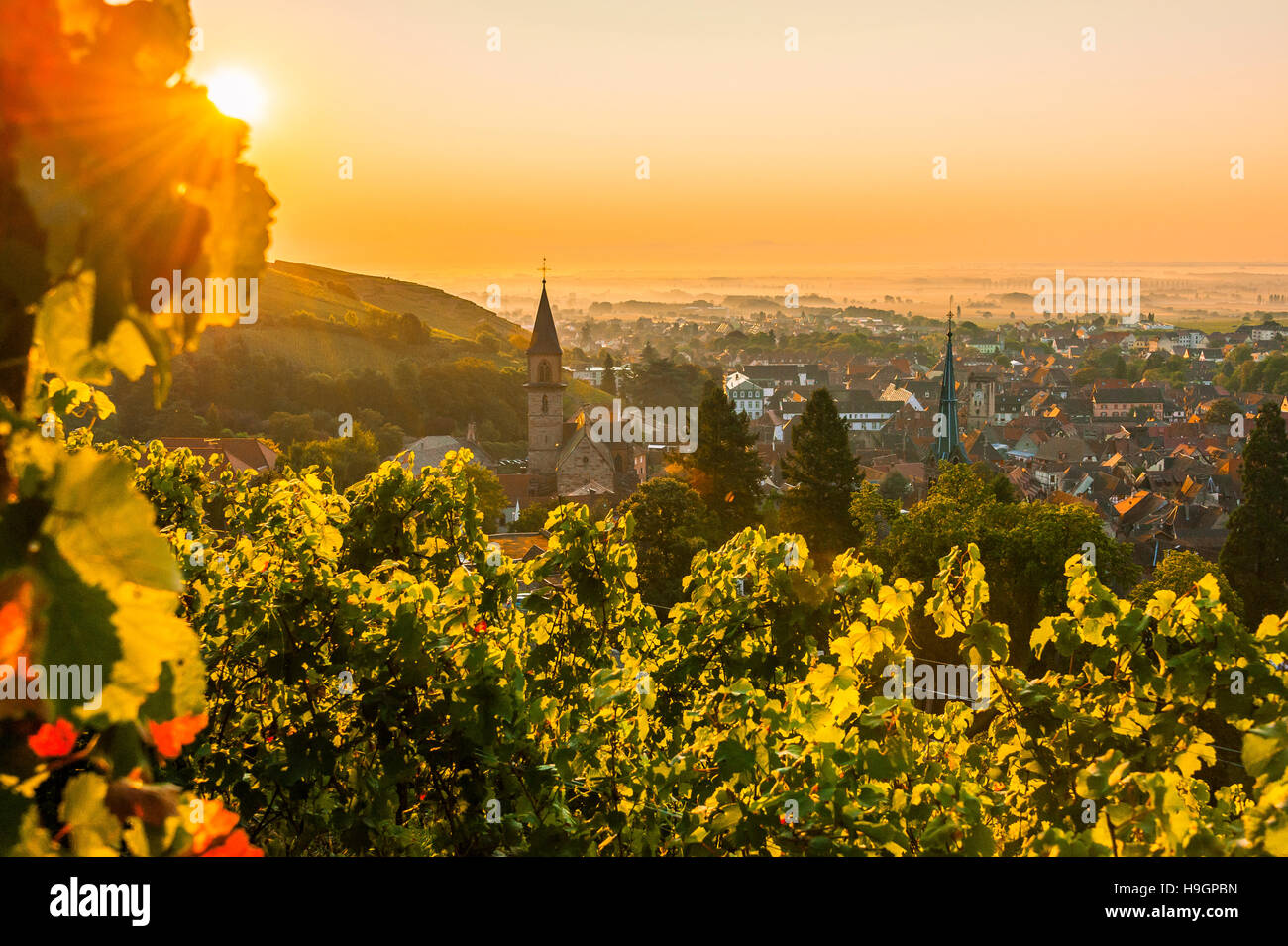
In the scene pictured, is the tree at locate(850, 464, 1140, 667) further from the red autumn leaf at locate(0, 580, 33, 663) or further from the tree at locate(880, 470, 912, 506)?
the tree at locate(880, 470, 912, 506)

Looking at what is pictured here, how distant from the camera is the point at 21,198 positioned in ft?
3.60

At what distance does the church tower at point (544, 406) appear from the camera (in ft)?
154

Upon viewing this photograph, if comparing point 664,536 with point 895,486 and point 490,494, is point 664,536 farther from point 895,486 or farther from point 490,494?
point 895,486

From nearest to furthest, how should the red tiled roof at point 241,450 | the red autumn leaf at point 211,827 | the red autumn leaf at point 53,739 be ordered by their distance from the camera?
the red autumn leaf at point 53,739 → the red autumn leaf at point 211,827 → the red tiled roof at point 241,450

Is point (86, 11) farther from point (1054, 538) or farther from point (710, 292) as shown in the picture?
point (710, 292)

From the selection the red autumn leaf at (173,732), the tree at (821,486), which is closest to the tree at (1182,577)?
the tree at (821,486)

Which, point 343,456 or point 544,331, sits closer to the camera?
point 544,331

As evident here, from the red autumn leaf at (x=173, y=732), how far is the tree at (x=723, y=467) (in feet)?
101

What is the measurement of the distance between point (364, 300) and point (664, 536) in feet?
278

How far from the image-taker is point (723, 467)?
1282 inches

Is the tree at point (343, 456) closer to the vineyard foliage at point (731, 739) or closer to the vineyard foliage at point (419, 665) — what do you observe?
the vineyard foliage at point (419, 665)

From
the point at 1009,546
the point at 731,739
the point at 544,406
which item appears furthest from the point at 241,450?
the point at 731,739

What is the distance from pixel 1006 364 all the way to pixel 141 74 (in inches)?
5501
